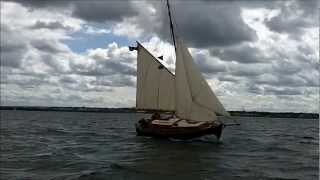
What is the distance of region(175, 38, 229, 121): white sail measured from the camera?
4912 centimetres

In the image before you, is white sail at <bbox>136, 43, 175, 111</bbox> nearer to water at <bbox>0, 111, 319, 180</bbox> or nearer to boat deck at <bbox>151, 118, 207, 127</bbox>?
boat deck at <bbox>151, 118, 207, 127</bbox>

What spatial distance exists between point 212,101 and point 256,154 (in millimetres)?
7117

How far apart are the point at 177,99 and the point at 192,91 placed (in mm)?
1959

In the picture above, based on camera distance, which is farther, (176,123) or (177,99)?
(176,123)

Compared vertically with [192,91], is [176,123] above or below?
below

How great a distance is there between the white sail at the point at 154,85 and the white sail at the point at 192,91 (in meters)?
5.71

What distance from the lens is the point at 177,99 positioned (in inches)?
2007

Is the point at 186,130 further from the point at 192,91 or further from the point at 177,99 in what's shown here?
the point at 192,91

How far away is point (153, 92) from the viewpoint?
186 feet

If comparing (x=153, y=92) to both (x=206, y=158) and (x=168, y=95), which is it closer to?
(x=168, y=95)

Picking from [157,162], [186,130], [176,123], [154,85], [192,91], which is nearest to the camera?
[157,162]

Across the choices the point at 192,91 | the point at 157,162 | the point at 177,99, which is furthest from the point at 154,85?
the point at 157,162

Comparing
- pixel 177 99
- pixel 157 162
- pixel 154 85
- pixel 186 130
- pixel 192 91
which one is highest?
pixel 154 85

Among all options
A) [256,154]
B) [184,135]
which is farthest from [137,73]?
[256,154]
